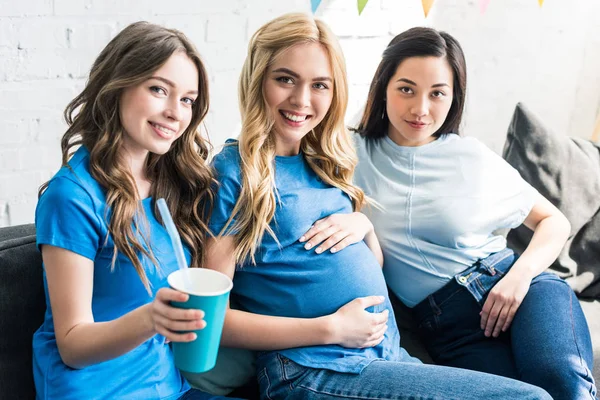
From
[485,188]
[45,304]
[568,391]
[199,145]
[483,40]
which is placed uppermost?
[483,40]

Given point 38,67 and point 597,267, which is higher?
point 38,67

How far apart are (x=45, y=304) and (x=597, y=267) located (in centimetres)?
171

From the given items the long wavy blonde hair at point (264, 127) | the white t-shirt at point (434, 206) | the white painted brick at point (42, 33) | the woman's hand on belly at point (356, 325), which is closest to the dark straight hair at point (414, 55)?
the white t-shirt at point (434, 206)

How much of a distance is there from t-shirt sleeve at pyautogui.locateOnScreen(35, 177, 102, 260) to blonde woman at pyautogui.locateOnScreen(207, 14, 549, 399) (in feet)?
0.94

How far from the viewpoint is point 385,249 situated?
6.12ft

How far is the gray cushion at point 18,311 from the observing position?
4.54 ft

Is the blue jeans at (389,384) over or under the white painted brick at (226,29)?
under

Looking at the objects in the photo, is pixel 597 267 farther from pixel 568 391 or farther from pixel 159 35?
pixel 159 35

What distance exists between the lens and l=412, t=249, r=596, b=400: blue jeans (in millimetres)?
1594

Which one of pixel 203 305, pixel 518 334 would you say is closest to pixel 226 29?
pixel 518 334

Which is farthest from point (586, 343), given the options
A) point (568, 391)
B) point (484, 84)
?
point (484, 84)

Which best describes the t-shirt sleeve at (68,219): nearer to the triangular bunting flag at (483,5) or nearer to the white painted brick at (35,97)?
the white painted brick at (35,97)

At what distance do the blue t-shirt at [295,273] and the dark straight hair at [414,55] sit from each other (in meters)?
0.43

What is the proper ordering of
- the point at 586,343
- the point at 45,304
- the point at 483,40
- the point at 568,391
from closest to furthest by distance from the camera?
the point at 45,304
the point at 568,391
the point at 586,343
the point at 483,40
